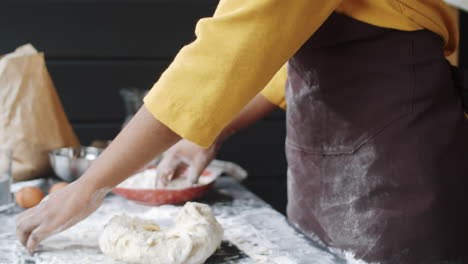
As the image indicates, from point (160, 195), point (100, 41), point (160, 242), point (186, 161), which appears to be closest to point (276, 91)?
point (186, 161)

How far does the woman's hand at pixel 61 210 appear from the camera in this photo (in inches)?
38.6

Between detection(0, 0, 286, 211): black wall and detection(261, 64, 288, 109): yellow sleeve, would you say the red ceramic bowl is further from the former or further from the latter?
detection(0, 0, 286, 211): black wall

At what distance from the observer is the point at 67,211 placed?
984 millimetres

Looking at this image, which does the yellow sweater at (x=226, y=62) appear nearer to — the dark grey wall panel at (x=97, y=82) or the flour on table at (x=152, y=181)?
the flour on table at (x=152, y=181)

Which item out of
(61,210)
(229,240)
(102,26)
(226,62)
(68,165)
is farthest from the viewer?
(102,26)

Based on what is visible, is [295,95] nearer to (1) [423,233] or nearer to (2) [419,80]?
(2) [419,80]

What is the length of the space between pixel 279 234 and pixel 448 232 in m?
0.39

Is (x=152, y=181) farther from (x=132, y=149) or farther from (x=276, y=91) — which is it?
(x=132, y=149)

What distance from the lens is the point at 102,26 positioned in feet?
8.46

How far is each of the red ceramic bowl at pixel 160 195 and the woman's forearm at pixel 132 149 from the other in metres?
0.53

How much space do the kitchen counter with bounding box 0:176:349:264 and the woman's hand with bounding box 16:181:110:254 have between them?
0.33ft

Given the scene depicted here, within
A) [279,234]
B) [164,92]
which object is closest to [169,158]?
[279,234]

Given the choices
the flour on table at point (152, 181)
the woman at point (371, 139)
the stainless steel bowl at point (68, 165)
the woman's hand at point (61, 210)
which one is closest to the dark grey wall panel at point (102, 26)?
the stainless steel bowl at point (68, 165)

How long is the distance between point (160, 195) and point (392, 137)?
0.72 metres
